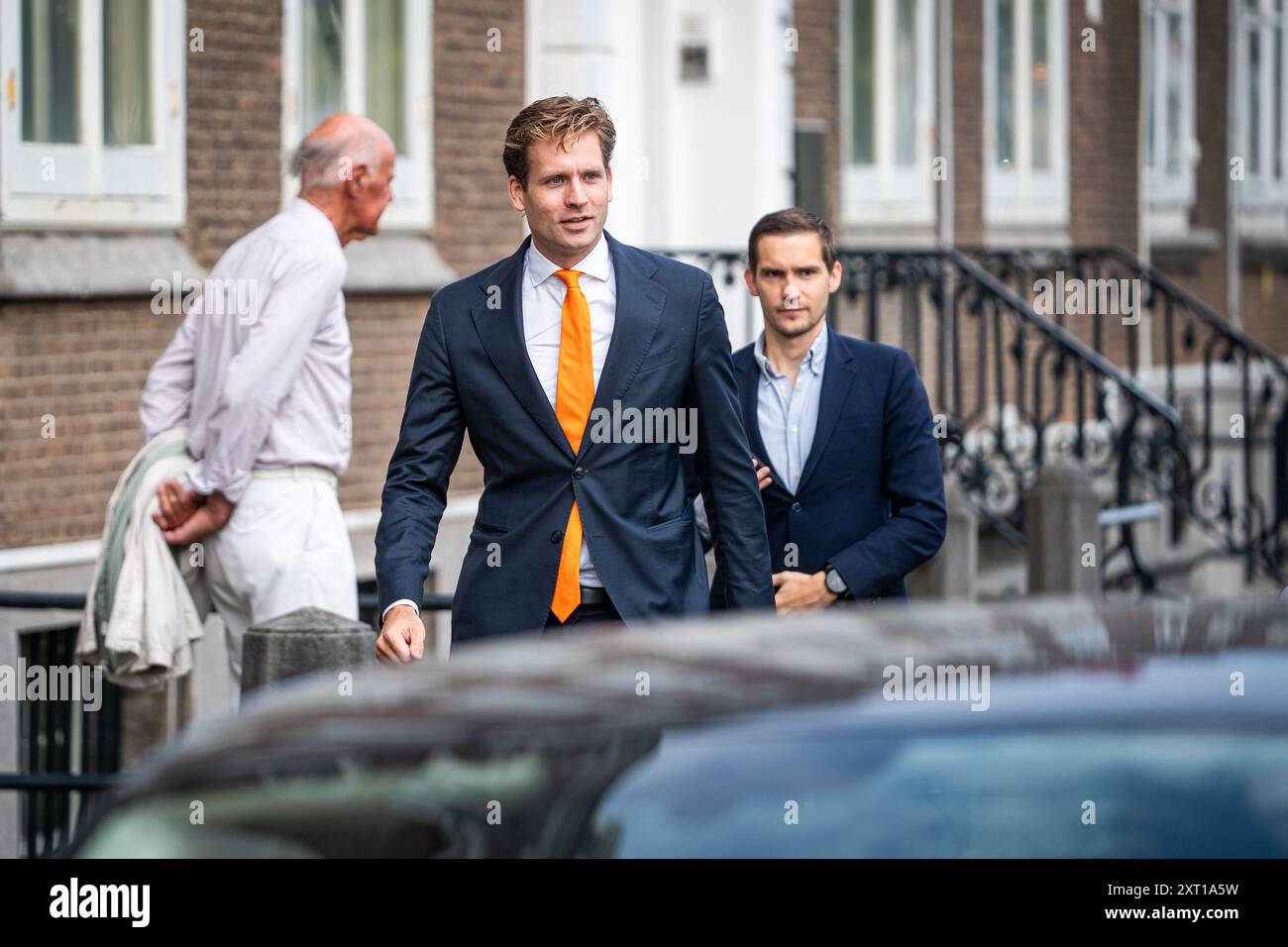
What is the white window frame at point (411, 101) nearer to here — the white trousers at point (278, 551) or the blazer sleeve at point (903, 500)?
the white trousers at point (278, 551)

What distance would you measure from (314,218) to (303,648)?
1311mm

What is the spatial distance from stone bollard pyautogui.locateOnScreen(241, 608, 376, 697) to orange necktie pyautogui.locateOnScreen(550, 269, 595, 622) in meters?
1.50

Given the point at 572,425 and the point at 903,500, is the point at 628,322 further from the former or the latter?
the point at 903,500

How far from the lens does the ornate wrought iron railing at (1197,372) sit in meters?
13.8

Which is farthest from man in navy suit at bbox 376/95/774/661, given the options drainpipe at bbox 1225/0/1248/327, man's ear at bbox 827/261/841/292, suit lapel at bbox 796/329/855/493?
drainpipe at bbox 1225/0/1248/327

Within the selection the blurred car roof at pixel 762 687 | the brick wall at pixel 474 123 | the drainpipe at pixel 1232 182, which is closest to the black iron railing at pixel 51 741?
the brick wall at pixel 474 123

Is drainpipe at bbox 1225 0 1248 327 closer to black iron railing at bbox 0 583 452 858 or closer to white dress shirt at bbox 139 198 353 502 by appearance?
black iron railing at bbox 0 583 452 858

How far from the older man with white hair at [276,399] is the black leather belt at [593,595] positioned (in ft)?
6.89

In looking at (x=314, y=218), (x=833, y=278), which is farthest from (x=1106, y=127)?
(x=833, y=278)

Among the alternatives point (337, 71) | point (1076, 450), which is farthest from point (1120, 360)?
point (337, 71)

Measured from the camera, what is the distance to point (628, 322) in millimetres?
4535

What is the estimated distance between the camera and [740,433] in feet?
15.2
